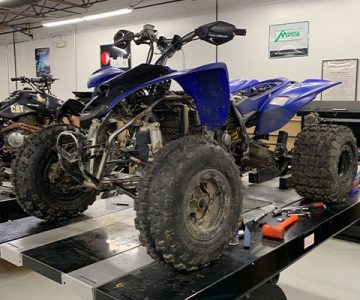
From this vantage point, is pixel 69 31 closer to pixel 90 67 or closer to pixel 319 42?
pixel 90 67

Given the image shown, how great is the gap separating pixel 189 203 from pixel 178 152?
207 mm

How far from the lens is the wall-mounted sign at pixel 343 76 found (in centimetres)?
673

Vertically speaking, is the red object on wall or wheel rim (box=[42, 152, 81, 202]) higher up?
the red object on wall

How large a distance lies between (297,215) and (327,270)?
1.40 m

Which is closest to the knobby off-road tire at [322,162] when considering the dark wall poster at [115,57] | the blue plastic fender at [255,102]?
the blue plastic fender at [255,102]

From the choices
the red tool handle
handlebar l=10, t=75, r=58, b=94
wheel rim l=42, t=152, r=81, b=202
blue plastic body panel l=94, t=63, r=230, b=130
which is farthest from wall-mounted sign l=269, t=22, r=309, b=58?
wheel rim l=42, t=152, r=81, b=202

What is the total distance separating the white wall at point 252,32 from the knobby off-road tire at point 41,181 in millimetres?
5769

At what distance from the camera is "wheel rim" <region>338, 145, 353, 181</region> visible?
2.68 m

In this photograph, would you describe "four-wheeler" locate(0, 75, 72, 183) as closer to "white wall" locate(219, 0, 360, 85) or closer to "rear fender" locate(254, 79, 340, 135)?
"rear fender" locate(254, 79, 340, 135)

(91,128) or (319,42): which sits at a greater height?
(319,42)

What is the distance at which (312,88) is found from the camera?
2.82 metres

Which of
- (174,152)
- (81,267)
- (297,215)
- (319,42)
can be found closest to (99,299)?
(81,267)

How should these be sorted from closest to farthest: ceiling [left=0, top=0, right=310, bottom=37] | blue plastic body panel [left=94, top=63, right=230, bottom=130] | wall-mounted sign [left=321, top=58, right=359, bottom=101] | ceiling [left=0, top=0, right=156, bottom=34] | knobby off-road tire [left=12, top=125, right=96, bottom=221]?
blue plastic body panel [left=94, top=63, right=230, bottom=130] → knobby off-road tire [left=12, top=125, right=96, bottom=221] → wall-mounted sign [left=321, top=58, right=359, bottom=101] → ceiling [left=0, top=0, right=310, bottom=37] → ceiling [left=0, top=0, right=156, bottom=34]

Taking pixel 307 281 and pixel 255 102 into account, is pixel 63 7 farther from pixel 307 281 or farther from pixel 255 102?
pixel 307 281
